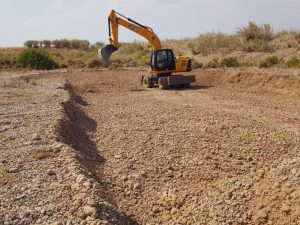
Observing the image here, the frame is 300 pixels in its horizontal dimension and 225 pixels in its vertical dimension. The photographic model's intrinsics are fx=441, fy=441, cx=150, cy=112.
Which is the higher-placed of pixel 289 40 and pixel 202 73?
pixel 289 40

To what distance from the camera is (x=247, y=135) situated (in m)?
9.73

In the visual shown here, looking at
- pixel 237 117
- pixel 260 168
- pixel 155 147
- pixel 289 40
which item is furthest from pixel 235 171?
pixel 289 40

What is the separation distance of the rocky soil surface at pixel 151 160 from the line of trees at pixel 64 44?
1422 inches

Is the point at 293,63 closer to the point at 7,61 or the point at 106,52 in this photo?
the point at 106,52

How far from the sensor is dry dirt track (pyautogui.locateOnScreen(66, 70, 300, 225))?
6082 mm

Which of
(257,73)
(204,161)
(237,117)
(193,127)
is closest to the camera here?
(204,161)

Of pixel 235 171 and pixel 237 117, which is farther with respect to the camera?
pixel 237 117

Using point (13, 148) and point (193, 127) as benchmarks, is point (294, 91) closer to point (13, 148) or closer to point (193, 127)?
point (193, 127)

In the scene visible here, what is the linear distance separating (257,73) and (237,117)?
8166mm

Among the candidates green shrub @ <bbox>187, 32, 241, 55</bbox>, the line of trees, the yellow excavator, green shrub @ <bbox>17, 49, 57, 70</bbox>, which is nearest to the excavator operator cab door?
the yellow excavator

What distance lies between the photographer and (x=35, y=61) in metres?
31.2

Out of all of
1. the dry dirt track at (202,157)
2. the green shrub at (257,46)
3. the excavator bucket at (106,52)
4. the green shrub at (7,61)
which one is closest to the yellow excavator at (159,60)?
the excavator bucket at (106,52)

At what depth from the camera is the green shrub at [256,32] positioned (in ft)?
95.3

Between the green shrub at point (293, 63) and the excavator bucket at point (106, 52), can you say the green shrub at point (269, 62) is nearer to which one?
the green shrub at point (293, 63)
